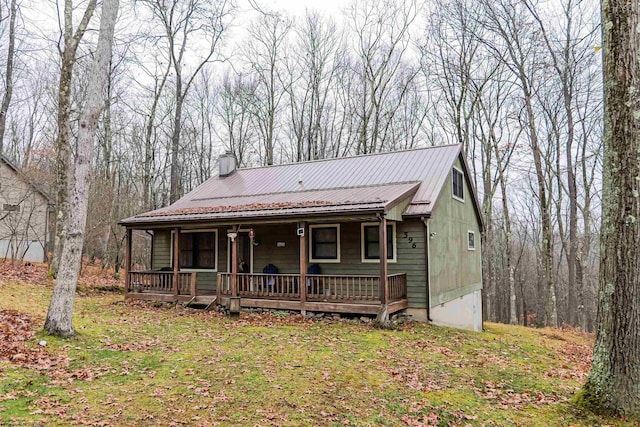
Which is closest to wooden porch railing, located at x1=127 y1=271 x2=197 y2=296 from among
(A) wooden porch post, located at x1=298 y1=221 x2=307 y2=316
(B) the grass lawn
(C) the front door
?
(C) the front door

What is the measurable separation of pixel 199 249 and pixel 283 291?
15.3ft

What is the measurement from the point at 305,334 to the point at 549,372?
15.6 feet

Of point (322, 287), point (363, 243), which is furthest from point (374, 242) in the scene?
point (322, 287)

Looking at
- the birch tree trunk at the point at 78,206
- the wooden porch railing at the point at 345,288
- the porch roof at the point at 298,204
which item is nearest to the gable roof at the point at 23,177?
the porch roof at the point at 298,204

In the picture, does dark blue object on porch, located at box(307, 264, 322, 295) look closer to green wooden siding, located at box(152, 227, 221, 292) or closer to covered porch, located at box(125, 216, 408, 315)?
covered porch, located at box(125, 216, 408, 315)

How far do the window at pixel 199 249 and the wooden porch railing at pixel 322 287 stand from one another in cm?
216

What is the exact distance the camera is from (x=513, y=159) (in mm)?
24812

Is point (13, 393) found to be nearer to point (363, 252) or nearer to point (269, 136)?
point (363, 252)

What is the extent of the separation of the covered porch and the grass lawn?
4.71 ft

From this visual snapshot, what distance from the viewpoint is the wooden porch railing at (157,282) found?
1377 cm

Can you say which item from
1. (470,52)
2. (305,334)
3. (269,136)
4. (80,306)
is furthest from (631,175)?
(269,136)

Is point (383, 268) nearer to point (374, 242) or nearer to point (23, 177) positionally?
point (374, 242)

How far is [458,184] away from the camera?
15484mm

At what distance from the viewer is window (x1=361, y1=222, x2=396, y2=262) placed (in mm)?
12570
